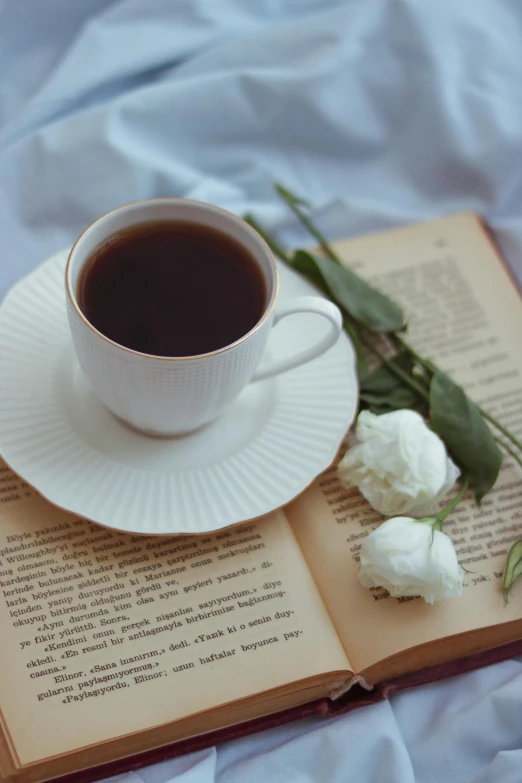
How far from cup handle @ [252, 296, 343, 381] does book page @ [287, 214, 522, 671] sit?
117mm

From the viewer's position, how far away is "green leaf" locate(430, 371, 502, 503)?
29.2 inches

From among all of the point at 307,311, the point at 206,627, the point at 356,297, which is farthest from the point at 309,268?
→ the point at 206,627

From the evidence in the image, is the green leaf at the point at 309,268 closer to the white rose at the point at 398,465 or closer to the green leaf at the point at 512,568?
the white rose at the point at 398,465

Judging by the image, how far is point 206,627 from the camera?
0.65 metres

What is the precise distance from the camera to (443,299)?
890 mm

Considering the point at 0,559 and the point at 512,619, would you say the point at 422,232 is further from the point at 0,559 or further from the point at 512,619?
the point at 0,559

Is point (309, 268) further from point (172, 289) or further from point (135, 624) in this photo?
point (135, 624)

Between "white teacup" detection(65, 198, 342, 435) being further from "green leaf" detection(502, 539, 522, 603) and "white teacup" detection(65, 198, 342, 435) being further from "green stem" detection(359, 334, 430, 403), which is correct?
"green leaf" detection(502, 539, 522, 603)

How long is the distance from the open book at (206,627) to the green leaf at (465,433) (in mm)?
28

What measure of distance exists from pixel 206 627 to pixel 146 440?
175 mm

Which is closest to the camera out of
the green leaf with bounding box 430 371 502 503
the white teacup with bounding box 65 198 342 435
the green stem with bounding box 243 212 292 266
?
the white teacup with bounding box 65 198 342 435

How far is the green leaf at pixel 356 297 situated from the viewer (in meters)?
0.82

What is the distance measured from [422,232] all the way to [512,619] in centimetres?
47

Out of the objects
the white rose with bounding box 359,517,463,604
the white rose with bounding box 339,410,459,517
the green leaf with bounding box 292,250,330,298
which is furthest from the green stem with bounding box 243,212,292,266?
the white rose with bounding box 359,517,463,604
